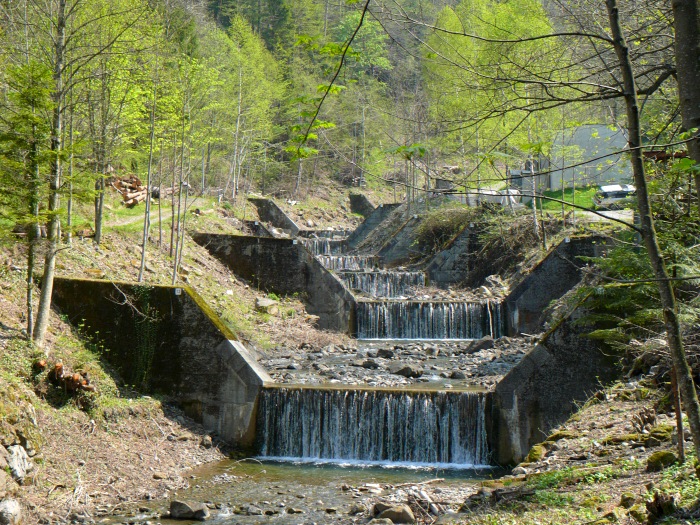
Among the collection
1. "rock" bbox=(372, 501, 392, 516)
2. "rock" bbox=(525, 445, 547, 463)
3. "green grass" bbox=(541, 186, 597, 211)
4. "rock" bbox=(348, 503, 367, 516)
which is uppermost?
"green grass" bbox=(541, 186, 597, 211)

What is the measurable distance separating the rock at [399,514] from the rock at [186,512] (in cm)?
233

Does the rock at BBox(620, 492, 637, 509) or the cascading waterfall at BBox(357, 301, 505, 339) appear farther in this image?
the cascading waterfall at BBox(357, 301, 505, 339)

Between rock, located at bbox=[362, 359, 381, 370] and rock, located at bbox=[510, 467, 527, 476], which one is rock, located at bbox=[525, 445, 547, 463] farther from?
rock, located at bbox=[362, 359, 381, 370]

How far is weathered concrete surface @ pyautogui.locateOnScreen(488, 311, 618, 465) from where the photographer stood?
1222 centimetres

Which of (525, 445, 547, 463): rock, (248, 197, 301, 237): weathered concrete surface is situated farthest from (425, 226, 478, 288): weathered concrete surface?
(525, 445, 547, 463): rock

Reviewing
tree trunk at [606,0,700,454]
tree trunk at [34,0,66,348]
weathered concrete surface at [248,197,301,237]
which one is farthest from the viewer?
weathered concrete surface at [248,197,301,237]

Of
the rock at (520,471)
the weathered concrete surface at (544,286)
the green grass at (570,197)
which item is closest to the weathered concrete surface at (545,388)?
the rock at (520,471)

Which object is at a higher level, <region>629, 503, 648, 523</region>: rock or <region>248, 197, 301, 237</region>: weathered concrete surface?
<region>248, 197, 301, 237</region>: weathered concrete surface

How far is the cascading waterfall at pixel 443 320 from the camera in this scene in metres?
21.5

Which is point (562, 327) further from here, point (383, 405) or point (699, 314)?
point (699, 314)

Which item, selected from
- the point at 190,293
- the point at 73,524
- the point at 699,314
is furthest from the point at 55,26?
the point at 699,314

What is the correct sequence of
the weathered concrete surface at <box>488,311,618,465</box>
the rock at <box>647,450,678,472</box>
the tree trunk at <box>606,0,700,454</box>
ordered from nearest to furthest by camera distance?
the tree trunk at <box>606,0,700,454</box>, the rock at <box>647,450,678,472</box>, the weathered concrete surface at <box>488,311,618,465</box>

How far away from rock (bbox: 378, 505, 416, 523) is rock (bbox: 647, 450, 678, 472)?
123 inches

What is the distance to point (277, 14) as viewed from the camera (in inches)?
2231
